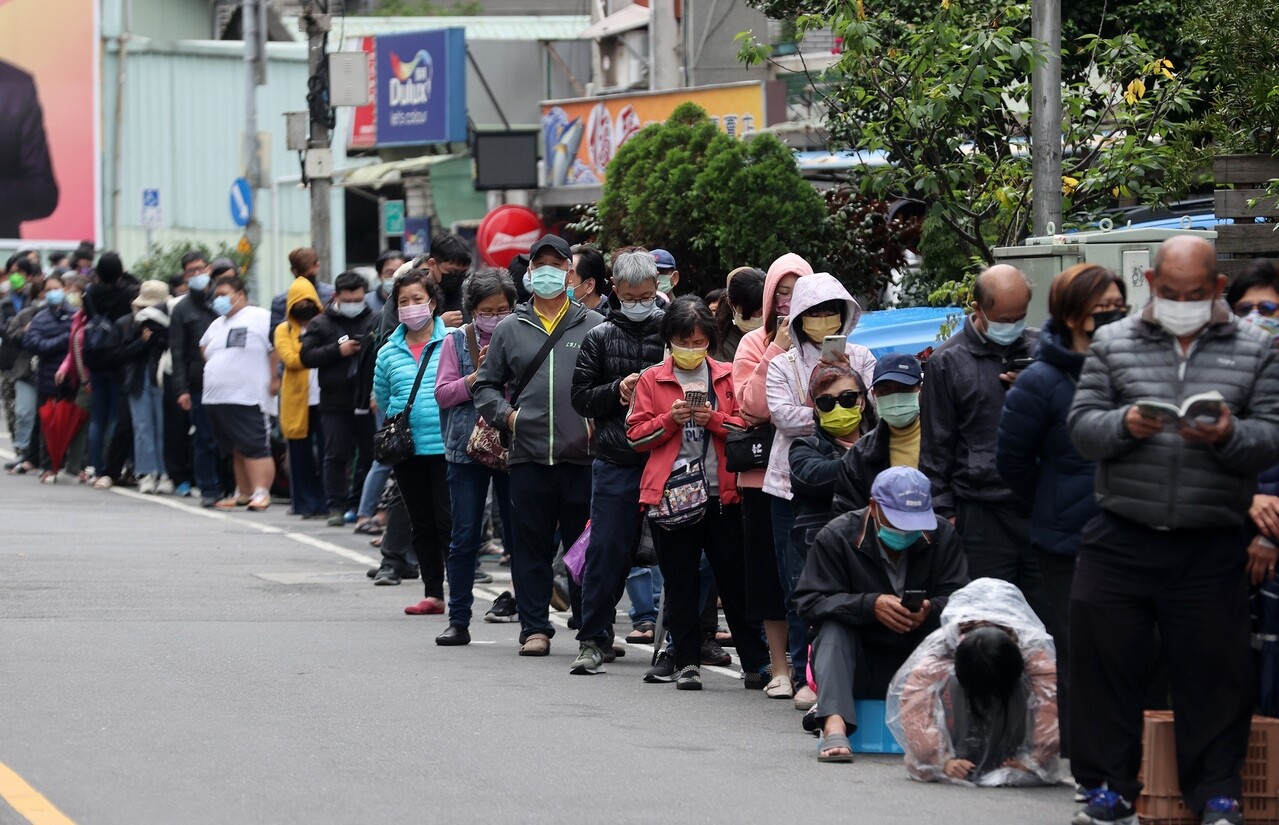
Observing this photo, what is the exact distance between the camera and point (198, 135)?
144ft

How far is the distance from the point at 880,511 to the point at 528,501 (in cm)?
311

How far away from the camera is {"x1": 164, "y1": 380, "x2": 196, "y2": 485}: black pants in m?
20.0

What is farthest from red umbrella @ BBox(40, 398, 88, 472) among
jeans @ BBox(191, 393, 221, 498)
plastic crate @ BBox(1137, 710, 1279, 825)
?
plastic crate @ BBox(1137, 710, 1279, 825)

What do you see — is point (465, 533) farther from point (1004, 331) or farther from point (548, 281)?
point (1004, 331)

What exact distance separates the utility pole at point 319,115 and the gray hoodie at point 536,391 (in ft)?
41.0

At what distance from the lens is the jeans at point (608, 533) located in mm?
10742

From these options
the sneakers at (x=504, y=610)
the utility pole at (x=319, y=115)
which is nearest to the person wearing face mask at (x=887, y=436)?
the sneakers at (x=504, y=610)

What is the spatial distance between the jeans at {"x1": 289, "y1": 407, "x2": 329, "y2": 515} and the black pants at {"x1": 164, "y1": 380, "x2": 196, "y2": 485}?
1607 millimetres

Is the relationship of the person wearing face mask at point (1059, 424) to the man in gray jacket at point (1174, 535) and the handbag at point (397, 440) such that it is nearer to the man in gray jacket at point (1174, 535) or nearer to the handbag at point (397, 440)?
the man in gray jacket at point (1174, 535)

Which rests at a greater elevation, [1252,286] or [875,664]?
[1252,286]

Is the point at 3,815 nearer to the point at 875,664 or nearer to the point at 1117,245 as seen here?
the point at 875,664

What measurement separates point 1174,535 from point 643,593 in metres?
5.81

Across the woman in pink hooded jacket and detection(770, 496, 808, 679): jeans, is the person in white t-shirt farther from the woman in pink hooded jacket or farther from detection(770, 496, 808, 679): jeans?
detection(770, 496, 808, 679): jeans

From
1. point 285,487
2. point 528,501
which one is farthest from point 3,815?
point 285,487
